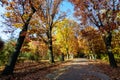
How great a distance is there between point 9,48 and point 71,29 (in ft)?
121

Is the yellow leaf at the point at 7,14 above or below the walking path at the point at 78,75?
above

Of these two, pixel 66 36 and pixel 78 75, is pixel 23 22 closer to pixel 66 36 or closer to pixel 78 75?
pixel 78 75

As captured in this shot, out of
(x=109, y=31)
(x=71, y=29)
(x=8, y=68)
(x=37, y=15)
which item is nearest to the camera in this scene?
(x=8, y=68)

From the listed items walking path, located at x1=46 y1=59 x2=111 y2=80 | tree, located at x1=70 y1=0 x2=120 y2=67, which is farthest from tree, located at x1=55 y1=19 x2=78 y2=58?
walking path, located at x1=46 y1=59 x2=111 y2=80

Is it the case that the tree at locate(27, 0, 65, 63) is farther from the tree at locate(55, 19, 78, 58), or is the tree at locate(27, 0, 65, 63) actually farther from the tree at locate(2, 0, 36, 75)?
the tree at locate(55, 19, 78, 58)

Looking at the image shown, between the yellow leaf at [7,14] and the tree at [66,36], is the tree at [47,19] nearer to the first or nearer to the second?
the yellow leaf at [7,14]

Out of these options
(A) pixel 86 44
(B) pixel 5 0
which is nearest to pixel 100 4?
(B) pixel 5 0

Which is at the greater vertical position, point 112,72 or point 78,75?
point 112,72

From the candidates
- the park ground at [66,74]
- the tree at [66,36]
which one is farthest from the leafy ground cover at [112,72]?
the tree at [66,36]

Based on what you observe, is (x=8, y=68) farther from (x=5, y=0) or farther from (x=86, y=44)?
(x=86, y=44)

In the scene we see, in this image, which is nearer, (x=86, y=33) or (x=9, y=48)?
(x=86, y=33)

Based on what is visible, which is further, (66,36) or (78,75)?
(66,36)

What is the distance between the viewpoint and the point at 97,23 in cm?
2542

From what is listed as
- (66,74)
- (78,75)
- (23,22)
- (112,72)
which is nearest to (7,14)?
(23,22)
